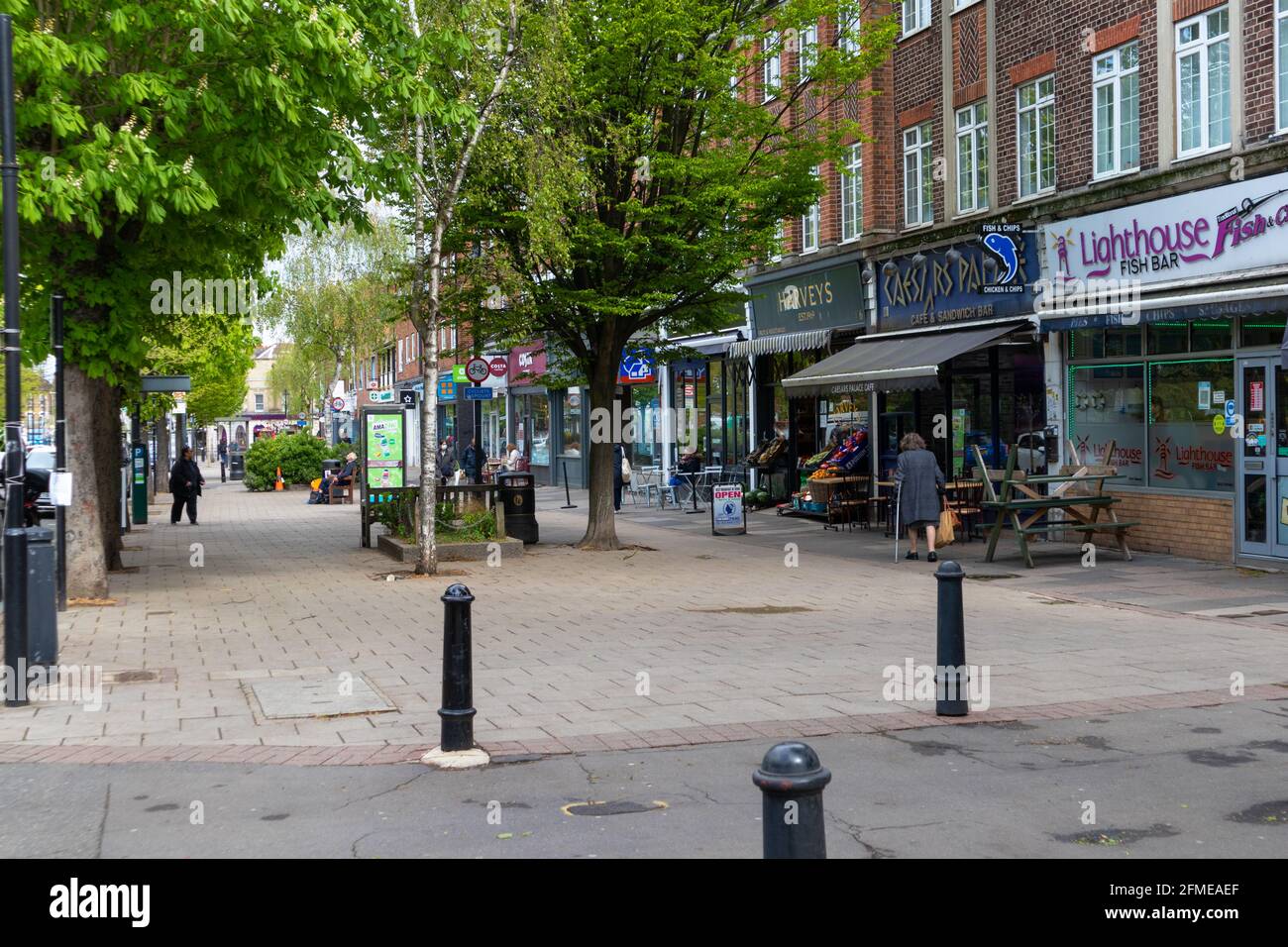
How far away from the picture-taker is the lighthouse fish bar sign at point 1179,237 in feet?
49.4

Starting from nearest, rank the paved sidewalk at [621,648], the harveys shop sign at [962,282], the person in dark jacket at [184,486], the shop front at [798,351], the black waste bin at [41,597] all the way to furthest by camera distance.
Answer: the paved sidewalk at [621,648] < the black waste bin at [41,597] < the harveys shop sign at [962,282] < the shop front at [798,351] < the person in dark jacket at [184,486]

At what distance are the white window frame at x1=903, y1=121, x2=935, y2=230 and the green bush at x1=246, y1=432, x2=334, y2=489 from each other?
25.9 meters

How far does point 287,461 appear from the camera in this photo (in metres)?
44.4

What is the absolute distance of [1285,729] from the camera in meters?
7.61

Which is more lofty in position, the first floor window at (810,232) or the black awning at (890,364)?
the first floor window at (810,232)

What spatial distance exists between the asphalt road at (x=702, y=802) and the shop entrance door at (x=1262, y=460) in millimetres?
8483

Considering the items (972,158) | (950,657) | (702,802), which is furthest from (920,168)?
(702,802)

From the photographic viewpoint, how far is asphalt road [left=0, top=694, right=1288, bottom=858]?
18.1 feet

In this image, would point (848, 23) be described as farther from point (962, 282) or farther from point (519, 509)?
point (519, 509)

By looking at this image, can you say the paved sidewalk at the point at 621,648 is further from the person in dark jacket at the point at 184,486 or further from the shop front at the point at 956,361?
the person in dark jacket at the point at 184,486

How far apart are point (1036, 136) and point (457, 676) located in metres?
15.7

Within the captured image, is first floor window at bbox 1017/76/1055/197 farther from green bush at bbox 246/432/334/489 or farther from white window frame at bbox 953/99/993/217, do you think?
green bush at bbox 246/432/334/489

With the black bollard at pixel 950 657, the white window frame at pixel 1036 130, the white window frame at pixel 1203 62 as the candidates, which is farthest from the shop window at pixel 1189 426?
the black bollard at pixel 950 657

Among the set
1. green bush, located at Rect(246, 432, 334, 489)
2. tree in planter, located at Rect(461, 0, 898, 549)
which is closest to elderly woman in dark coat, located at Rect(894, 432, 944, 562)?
tree in planter, located at Rect(461, 0, 898, 549)
